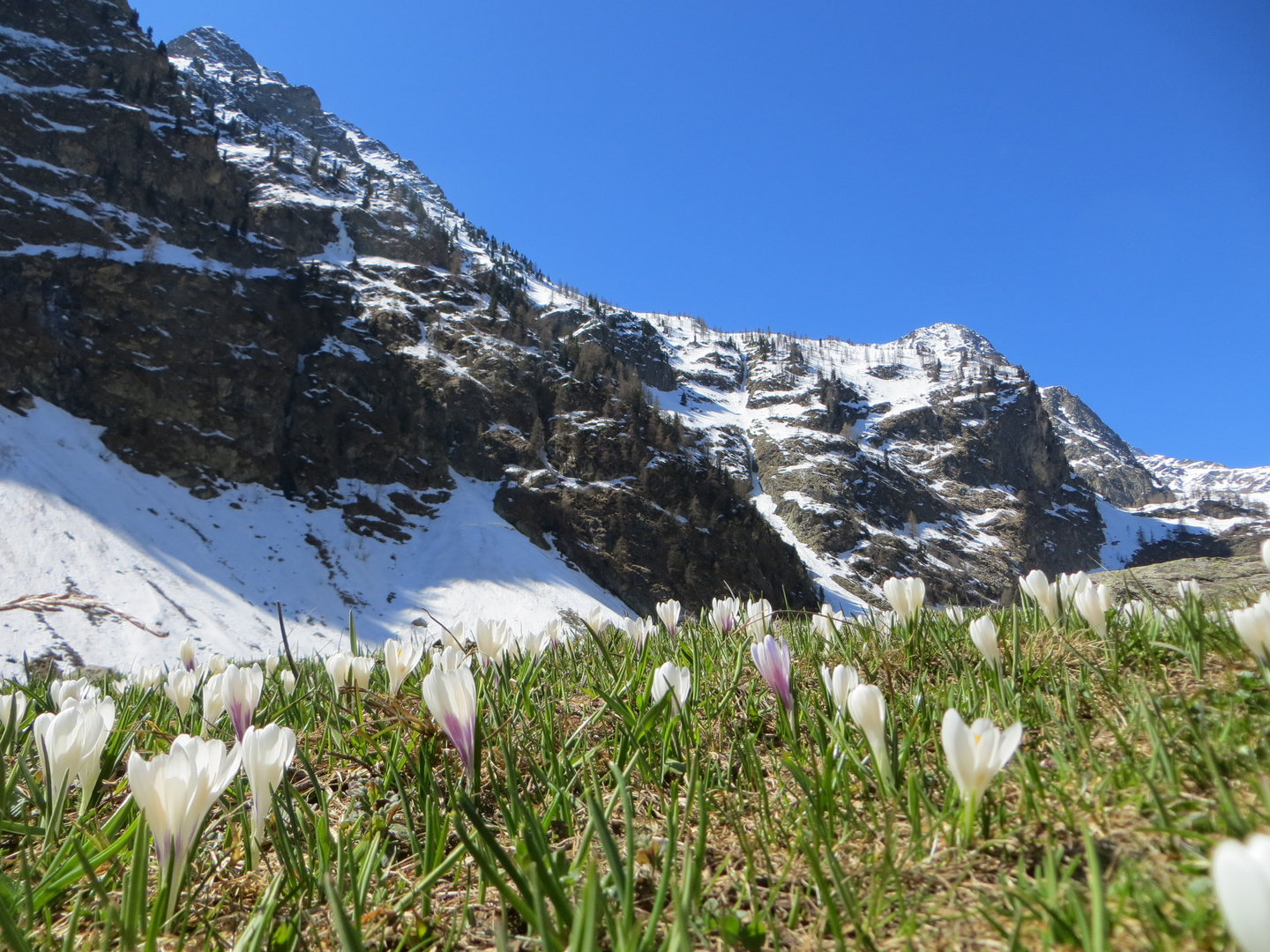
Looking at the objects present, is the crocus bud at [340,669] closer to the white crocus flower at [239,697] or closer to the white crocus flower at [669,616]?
the white crocus flower at [239,697]

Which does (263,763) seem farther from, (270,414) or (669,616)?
(270,414)

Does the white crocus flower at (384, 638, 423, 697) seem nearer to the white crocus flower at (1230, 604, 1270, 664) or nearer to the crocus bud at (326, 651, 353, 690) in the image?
the crocus bud at (326, 651, 353, 690)

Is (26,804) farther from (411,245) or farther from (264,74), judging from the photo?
(264,74)

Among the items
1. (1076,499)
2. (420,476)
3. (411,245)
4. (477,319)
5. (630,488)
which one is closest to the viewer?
(420,476)

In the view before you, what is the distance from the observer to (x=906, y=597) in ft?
7.70

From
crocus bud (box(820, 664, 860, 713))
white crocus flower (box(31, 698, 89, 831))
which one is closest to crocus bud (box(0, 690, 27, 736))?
white crocus flower (box(31, 698, 89, 831))

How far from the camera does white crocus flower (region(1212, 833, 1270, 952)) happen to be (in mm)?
433

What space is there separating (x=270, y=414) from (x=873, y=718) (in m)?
38.9

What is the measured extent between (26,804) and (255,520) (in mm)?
32602

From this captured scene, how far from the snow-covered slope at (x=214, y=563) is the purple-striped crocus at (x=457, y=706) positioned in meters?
17.5

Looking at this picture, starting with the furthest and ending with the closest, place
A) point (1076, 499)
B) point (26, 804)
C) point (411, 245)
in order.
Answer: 1. point (1076, 499)
2. point (411, 245)
3. point (26, 804)

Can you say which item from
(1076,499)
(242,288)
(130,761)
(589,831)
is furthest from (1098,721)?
(1076,499)

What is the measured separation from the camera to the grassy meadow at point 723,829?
79 centimetres

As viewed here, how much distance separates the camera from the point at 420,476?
3603cm
